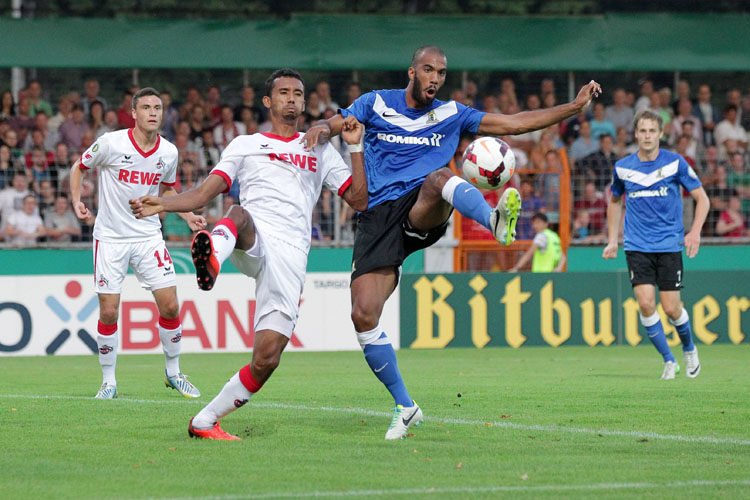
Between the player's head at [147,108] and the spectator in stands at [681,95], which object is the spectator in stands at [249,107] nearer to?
the spectator in stands at [681,95]

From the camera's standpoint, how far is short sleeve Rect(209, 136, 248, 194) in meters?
6.60

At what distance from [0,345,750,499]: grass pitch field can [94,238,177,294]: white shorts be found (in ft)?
2.95

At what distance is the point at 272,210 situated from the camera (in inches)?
263

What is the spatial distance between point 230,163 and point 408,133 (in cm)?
115

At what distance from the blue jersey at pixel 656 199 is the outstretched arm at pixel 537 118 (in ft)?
14.1

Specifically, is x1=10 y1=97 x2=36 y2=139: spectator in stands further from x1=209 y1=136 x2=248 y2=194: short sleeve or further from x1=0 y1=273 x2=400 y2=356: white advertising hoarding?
x1=209 y1=136 x2=248 y2=194: short sleeve

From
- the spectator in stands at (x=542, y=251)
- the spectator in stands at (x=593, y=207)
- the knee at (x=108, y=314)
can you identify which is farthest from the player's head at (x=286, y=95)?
the spectator in stands at (x=593, y=207)

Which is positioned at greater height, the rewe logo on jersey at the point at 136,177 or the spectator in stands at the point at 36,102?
the spectator in stands at the point at 36,102

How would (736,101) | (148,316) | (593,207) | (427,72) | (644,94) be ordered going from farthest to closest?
(644,94) < (736,101) < (593,207) < (148,316) < (427,72)

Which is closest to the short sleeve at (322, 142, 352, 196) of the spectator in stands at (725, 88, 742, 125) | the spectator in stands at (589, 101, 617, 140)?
the spectator in stands at (589, 101, 617, 140)

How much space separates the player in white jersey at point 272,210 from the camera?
6457mm

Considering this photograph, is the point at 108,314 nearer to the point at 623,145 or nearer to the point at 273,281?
the point at 273,281

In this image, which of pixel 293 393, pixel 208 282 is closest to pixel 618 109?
pixel 293 393

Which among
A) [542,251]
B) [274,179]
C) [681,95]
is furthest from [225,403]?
[681,95]
